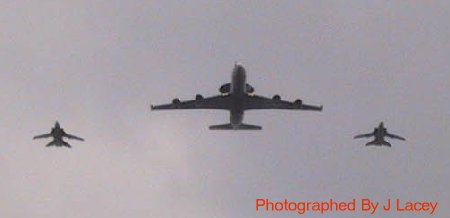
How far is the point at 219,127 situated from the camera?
140 meters

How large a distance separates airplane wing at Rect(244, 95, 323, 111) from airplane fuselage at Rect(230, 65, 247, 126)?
1386mm

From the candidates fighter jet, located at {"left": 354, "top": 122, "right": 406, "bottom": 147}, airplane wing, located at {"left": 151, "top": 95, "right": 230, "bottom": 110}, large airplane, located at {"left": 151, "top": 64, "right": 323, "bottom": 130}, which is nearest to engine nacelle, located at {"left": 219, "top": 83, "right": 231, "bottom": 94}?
large airplane, located at {"left": 151, "top": 64, "right": 323, "bottom": 130}

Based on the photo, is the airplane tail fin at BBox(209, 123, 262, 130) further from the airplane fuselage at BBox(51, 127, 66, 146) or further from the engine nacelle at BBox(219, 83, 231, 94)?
the airplane fuselage at BBox(51, 127, 66, 146)

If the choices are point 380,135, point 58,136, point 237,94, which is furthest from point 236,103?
point 58,136

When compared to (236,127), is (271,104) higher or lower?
higher

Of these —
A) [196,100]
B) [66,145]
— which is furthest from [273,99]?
[66,145]

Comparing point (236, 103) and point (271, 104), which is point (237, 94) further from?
point (271, 104)

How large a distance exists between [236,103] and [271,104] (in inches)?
322

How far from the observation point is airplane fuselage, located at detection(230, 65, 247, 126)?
12389 centimetres

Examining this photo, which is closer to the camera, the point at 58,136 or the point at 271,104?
the point at 271,104

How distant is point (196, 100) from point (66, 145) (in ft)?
77.2

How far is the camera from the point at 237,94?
428 ft

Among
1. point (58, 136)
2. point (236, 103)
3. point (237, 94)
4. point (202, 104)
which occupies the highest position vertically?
point (202, 104)

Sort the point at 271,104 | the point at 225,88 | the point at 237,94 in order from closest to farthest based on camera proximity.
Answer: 1. the point at 237,94
2. the point at 225,88
3. the point at 271,104
